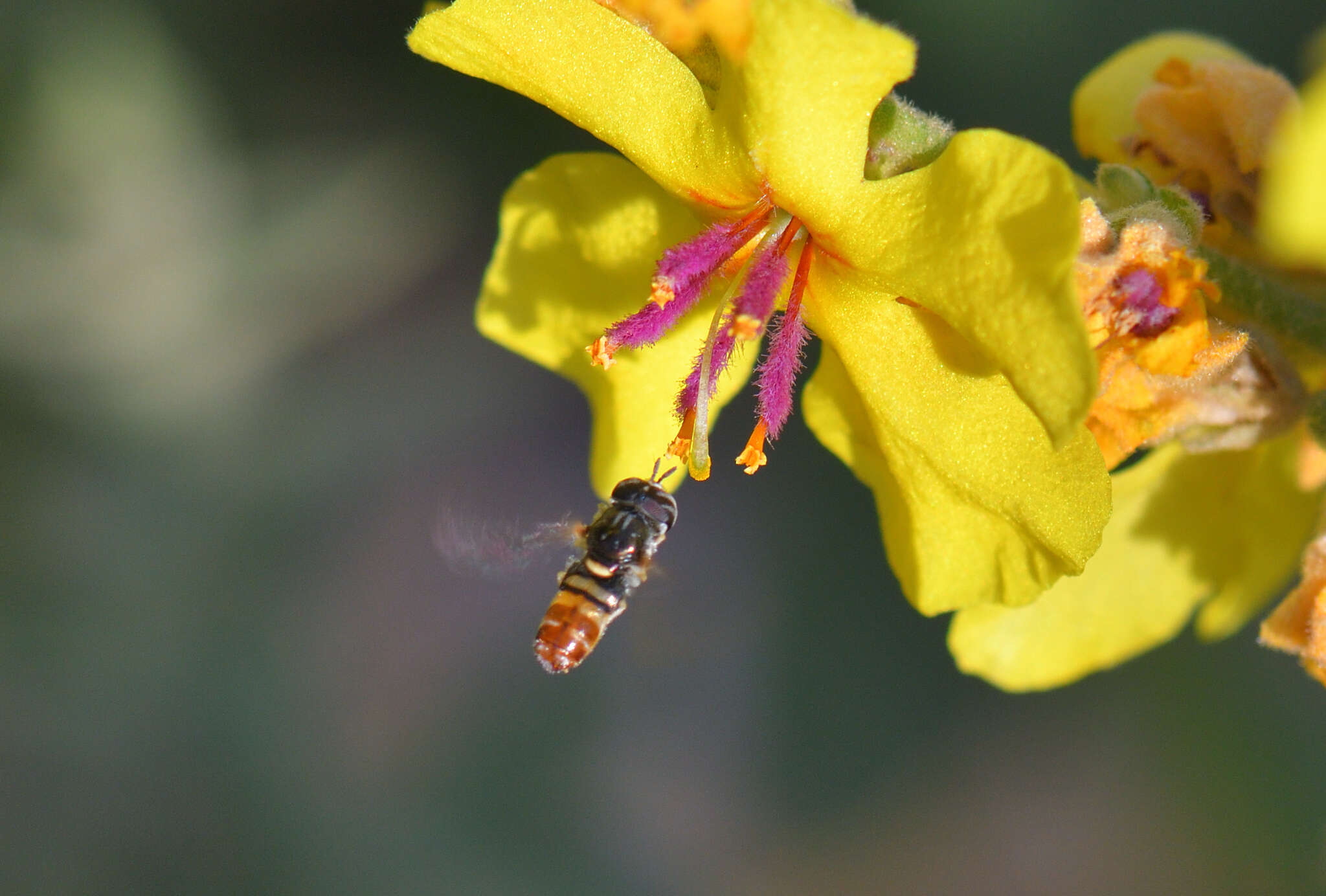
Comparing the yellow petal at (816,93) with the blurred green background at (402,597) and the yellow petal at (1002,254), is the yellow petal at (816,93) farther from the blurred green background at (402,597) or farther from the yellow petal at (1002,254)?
the blurred green background at (402,597)

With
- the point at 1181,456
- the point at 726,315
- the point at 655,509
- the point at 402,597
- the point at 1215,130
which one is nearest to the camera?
the point at 726,315

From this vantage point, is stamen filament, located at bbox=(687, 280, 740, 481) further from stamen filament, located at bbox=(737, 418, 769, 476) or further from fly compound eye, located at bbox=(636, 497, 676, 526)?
fly compound eye, located at bbox=(636, 497, 676, 526)

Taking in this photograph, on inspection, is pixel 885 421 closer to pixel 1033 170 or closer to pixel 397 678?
pixel 1033 170

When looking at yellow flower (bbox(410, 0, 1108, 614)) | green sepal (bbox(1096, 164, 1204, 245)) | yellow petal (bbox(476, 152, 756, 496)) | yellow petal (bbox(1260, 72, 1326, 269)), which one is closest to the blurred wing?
yellow petal (bbox(476, 152, 756, 496))

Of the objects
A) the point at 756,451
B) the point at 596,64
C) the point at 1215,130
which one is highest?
the point at 1215,130

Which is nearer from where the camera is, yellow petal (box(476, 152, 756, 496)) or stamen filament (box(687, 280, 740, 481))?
stamen filament (box(687, 280, 740, 481))

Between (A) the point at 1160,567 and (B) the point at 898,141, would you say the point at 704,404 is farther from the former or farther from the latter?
(A) the point at 1160,567

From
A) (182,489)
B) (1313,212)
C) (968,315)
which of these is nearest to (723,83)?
(968,315)

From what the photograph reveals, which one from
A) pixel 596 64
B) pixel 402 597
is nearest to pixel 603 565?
pixel 596 64
